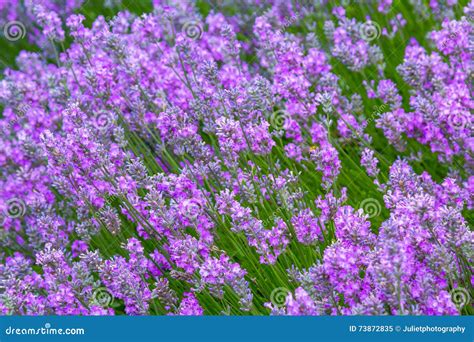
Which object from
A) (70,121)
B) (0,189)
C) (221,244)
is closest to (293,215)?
(221,244)

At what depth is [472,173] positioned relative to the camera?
356cm

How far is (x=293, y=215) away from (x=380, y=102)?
1.61m

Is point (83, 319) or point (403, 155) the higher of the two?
point (403, 155)

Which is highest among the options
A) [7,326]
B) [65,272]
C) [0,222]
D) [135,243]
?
[0,222]

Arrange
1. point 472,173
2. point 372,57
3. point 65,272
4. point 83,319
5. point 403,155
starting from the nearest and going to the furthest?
point 83,319, point 65,272, point 472,173, point 403,155, point 372,57

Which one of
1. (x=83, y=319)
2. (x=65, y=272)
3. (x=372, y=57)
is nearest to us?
(x=83, y=319)

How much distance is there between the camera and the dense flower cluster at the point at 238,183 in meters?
2.68

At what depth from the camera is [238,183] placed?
323cm

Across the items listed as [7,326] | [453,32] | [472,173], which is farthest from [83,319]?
[453,32]

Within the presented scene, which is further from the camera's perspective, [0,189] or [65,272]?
[0,189]

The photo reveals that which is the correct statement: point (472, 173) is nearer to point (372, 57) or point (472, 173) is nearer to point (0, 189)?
point (372, 57)

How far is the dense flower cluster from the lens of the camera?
2.68 metres

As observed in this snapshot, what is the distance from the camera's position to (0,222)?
4.18m

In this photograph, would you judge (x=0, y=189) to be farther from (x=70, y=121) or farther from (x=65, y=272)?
(x=65, y=272)
